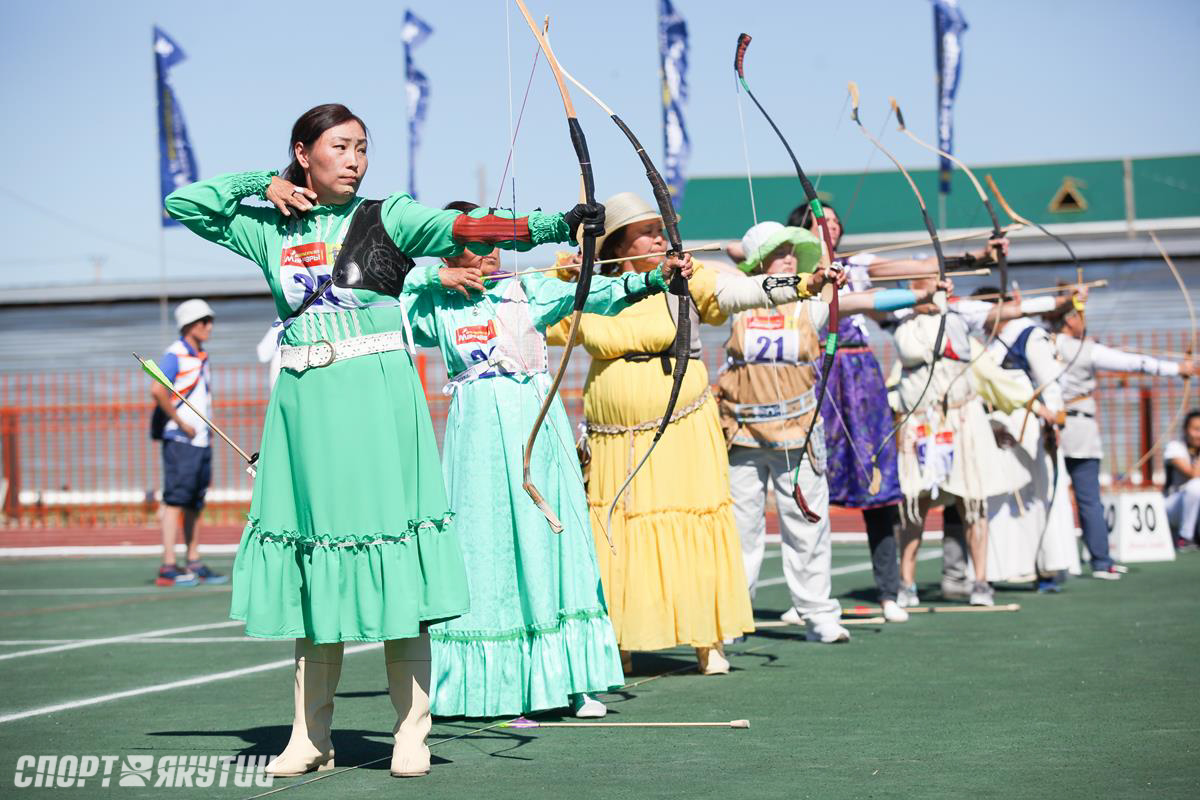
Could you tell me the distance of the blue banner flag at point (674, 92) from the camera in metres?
18.2

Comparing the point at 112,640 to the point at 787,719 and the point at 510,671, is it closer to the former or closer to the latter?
the point at 510,671

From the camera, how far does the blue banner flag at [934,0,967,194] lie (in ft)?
60.0

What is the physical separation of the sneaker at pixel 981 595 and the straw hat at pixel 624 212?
3699mm

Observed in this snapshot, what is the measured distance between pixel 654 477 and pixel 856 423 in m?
2.08

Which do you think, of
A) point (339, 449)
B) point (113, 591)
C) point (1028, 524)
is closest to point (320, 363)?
point (339, 449)

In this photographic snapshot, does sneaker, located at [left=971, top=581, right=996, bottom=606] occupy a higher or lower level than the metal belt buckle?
lower

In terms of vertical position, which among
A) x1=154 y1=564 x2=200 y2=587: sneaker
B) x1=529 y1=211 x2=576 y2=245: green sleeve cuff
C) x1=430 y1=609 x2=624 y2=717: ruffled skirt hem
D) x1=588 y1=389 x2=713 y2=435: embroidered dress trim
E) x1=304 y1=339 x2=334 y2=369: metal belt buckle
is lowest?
x1=154 y1=564 x2=200 y2=587: sneaker

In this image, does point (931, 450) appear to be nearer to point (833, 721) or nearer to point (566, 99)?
point (833, 721)

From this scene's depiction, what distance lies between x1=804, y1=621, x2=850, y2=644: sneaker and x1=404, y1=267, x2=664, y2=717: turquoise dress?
207 cm

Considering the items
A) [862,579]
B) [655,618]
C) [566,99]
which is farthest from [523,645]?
[862,579]

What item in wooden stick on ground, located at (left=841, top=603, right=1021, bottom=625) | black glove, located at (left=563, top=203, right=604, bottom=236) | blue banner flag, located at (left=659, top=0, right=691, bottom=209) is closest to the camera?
black glove, located at (left=563, top=203, right=604, bottom=236)

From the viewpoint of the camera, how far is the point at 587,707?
543 centimetres

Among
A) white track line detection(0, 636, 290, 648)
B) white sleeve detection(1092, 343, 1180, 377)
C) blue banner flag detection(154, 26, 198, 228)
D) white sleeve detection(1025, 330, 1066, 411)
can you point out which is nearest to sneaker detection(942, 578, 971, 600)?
white sleeve detection(1025, 330, 1066, 411)

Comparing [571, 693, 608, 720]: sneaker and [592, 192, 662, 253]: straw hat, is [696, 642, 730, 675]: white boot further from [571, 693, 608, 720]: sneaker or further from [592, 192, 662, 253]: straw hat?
[592, 192, 662, 253]: straw hat
